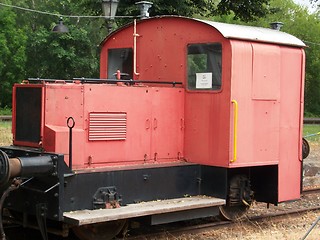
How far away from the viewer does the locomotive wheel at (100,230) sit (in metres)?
6.86

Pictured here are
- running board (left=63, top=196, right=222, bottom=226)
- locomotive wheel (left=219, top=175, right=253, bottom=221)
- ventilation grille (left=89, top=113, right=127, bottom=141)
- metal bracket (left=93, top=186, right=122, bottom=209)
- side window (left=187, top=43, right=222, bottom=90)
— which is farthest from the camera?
locomotive wheel (left=219, top=175, right=253, bottom=221)

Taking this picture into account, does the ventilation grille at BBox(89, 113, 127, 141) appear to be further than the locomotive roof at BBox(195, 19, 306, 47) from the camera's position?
No

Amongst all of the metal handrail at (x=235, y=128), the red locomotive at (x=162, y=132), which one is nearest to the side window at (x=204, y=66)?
the red locomotive at (x=162, y=132)

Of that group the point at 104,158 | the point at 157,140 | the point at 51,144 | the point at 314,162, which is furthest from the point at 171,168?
the point at 314,162

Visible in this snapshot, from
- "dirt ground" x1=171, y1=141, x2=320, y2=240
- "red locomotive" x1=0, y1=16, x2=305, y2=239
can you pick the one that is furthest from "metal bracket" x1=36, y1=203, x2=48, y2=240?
"dirt ground" x1=171, y1=141, x2=320, y2=240

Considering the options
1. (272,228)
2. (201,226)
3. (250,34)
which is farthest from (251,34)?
(272,228)

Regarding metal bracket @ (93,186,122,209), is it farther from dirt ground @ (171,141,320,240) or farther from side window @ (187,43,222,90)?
side window @ (187,43,222,90)

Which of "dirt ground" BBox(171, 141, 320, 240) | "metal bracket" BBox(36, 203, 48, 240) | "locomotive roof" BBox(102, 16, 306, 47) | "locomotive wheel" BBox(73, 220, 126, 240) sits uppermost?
"locomotive roof" BBox(102, 16, 306, 47)

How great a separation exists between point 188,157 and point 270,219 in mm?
2151

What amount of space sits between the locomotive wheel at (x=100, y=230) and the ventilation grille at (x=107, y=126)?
106 centimetres

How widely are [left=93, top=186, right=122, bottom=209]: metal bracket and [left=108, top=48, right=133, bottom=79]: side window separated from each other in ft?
7.34

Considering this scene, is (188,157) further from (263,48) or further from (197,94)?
(263,48)

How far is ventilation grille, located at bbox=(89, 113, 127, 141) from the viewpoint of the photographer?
7078 millimetres

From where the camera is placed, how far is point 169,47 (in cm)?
821
